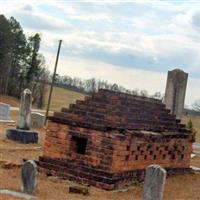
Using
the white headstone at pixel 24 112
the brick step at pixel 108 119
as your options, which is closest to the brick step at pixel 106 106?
the brick step at pixel 108 119

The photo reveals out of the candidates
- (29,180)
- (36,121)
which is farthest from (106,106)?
(36,121)

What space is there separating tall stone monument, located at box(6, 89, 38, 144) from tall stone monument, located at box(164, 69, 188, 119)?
524cm

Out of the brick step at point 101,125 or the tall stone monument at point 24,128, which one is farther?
the tall stone monument at point 24,128

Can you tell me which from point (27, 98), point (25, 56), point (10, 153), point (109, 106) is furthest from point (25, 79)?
point (109, 106)

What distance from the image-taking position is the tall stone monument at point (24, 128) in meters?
19.4

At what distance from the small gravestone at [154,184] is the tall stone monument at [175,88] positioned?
31.8 ft

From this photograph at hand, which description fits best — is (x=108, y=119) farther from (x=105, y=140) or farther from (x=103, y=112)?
(x=105, y=140)

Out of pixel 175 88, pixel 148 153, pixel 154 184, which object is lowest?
pixel 154 184

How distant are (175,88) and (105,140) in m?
7.69

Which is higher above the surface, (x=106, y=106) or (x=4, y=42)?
(x=4, y=42)

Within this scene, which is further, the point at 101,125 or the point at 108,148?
the point at 101,125

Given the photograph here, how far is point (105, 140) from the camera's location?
11539 mm

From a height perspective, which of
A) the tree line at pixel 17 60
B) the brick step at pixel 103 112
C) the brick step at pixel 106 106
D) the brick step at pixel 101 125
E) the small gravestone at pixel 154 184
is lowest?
the small gravestone at pixel 154 184

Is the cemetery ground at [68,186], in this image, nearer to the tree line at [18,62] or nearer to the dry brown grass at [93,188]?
the dry brown grass at [93,188]
